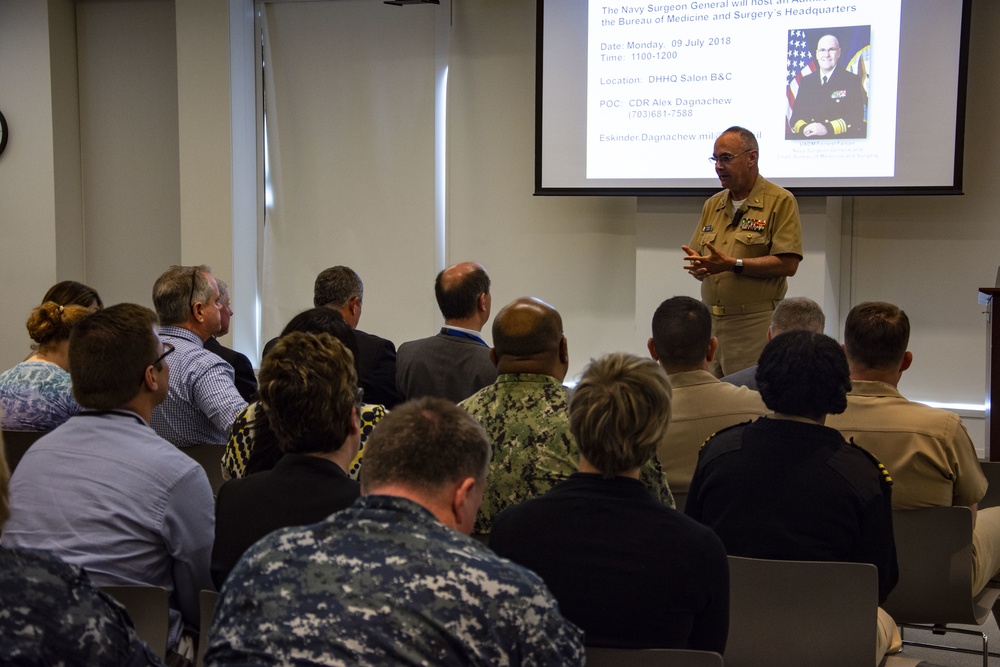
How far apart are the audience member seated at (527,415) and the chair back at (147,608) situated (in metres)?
0.82

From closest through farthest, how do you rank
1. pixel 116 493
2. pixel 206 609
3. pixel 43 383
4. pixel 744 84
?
pixel 206 609
pixel 116 493
pixel 43 383
pixel 744 84

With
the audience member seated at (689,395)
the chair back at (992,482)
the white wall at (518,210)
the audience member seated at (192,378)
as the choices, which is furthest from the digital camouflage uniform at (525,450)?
the white wall at (518,210)

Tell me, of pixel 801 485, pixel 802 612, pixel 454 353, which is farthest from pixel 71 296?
pixel 802 612

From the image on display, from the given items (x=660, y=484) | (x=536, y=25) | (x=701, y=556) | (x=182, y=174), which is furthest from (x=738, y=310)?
(x=182, y=174)

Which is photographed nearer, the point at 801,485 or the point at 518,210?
the point at 801,485

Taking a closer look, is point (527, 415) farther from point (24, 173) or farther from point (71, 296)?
point (24, 173)

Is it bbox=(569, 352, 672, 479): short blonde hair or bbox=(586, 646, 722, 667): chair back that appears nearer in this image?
bbox=(586, 646, 722, 667): chair back

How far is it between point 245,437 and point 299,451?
1.60 ft

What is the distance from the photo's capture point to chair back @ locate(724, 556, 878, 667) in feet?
6.51

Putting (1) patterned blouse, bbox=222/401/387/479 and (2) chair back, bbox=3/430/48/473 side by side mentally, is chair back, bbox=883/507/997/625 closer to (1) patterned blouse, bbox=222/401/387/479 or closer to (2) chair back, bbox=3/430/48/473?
(1) patterned blouse, bbox=222/401/387/479

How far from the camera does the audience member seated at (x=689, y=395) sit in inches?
111

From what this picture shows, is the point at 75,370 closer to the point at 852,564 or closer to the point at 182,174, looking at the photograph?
the point at 852,564

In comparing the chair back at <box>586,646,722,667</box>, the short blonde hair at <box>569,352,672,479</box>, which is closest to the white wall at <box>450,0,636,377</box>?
the short blonde hair at <box>569,352,672,479</box>

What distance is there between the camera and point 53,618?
135 cm
